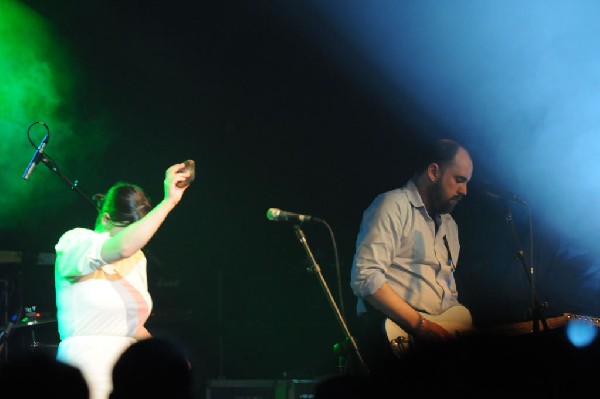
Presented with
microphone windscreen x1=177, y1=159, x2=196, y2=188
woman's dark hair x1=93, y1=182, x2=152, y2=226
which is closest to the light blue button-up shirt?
microphone windscreen x1=177, y1=159, x2=196, y2=188

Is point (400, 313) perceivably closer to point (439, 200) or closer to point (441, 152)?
point (439, 200)

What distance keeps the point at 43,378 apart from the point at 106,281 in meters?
2.24

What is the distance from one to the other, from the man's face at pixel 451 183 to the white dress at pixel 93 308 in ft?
6.51

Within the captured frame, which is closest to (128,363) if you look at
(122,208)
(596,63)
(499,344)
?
(499,344)

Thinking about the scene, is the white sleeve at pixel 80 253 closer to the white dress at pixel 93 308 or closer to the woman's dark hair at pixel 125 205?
the white dress at pixel 93 308

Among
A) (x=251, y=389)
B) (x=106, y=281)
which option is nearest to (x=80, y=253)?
(x=106, y=281)

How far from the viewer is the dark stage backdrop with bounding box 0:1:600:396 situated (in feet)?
20.2

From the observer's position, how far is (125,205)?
3.73 metres

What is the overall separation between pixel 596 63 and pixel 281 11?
8.81 feet

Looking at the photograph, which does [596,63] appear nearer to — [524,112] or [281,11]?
[524,112]

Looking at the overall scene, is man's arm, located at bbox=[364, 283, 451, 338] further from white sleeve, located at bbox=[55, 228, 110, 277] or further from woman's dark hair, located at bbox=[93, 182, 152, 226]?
white sleeve, located at bbox=[55, 228, 110, 277]

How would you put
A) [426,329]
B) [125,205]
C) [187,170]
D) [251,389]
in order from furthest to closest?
[251,389] → [426,329] → [125,205] → [187,170]

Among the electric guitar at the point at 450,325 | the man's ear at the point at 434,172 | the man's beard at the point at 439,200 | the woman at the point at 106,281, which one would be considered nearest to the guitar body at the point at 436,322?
the electric guitar at the point at 450,325

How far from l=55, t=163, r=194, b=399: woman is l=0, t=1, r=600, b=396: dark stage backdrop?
7.76ft
